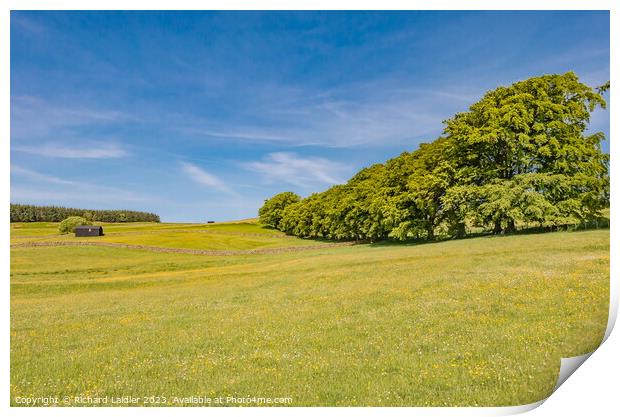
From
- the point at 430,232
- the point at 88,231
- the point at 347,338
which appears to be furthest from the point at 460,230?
the point at 88,231

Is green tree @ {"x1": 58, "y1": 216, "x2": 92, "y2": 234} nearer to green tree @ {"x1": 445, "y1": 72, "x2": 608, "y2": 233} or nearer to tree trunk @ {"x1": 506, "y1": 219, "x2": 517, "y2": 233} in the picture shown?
green tree @ {"x1": 445, "y1": 72, "x2": 608, "y2": 233}

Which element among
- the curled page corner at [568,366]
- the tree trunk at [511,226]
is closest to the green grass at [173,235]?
the curled page corner at [568,366]

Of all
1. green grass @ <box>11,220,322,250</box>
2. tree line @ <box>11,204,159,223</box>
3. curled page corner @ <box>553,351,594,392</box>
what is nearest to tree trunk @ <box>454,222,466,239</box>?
green grass @ <box>11,220,322,250</box>

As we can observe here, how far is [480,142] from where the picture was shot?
4091 centimetres

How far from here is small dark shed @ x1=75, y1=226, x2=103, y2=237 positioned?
116 ft

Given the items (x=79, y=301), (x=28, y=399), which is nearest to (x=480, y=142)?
(x=79, y=301)

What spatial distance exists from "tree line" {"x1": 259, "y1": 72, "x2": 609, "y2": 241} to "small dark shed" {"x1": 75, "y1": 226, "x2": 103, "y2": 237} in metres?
36.0

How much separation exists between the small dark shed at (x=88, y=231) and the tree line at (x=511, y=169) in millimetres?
36029

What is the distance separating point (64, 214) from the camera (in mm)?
27766

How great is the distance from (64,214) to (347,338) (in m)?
25.7

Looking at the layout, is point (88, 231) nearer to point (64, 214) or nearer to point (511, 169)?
point (64, 214)

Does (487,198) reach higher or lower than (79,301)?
higher
